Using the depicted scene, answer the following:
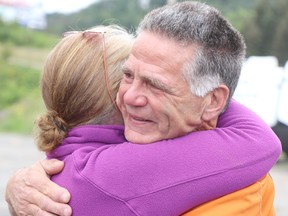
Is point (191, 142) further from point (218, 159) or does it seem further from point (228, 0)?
point (228, 0)

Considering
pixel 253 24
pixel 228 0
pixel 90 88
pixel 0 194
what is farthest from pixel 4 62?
pixel 90 88

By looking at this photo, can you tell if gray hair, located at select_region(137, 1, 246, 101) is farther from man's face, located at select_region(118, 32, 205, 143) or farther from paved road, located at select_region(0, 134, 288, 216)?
paved road, located at select_region(0, 134, 288, 216)

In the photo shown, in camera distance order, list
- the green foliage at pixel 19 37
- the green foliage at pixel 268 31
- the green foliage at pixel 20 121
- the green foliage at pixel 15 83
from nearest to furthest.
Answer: the green foliage at pixel 20 121 → the green foliage at pixel 15 83 → the green foliage at pixel 268 31 → the green foliage at pixel 19 37

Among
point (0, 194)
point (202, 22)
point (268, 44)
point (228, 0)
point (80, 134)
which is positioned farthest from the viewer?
point (228, 0)

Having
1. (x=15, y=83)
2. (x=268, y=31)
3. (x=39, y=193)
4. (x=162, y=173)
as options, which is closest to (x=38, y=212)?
(x=39, y=193)

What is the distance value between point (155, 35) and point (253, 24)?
1214 inches

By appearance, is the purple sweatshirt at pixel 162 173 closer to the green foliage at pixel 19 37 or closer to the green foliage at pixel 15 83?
the green foliage at pixel 15 83

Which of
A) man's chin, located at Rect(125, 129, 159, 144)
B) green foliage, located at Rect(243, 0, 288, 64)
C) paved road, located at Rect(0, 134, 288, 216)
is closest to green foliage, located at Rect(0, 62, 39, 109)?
green foliage, located at Rect(243, 0, 288, 64)

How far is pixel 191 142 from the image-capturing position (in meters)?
1.76

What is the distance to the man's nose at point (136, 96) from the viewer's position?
69.1 inches

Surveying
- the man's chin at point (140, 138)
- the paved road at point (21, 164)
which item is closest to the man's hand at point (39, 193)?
the man's chin at point (140, 138)

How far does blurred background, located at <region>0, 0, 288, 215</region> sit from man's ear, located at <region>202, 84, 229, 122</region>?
29 cm

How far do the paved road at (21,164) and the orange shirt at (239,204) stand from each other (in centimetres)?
472

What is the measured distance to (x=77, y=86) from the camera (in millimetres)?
1904
